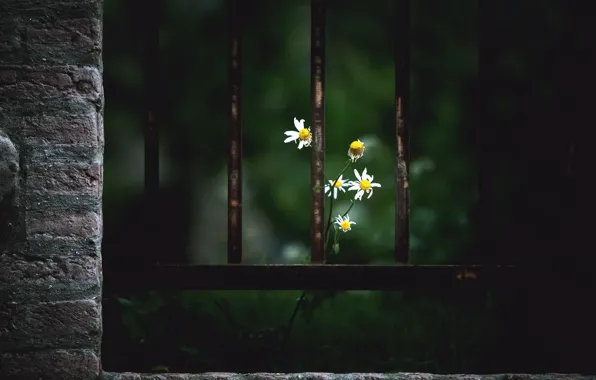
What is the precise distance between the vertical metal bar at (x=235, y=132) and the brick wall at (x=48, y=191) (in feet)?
1.33

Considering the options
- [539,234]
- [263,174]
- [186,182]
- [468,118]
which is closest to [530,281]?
[539,234]

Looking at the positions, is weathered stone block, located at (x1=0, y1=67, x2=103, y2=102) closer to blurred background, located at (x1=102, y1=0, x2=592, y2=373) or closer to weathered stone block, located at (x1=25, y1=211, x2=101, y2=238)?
weathered stone block, located at (x1=25, y1=211, x2=101, y2=238)

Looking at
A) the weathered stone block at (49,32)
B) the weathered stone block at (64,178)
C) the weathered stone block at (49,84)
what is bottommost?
the weathered stone block at (64,178)

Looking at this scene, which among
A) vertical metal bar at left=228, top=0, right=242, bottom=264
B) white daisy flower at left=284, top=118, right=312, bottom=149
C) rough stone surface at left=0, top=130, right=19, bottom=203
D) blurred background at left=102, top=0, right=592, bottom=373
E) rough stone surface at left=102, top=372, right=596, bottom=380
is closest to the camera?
rough stone surface at left=0, top=130, right=19, bottom=203

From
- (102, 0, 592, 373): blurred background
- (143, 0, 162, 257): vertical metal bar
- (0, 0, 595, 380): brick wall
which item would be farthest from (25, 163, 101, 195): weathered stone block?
(102, 0, 592, 373): blurred background

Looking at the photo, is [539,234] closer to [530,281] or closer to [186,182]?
[530,281]

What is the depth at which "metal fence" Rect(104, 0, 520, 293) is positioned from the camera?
6.75 feet

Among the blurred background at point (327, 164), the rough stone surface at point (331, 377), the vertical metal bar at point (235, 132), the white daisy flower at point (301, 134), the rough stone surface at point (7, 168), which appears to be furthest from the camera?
the blurred background at point (327, 164)

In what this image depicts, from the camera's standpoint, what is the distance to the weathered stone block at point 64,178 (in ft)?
5.86

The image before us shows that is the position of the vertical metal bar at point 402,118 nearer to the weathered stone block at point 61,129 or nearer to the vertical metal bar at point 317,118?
the vertical metal bar at point 317,118

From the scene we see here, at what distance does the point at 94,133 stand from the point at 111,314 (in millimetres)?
810

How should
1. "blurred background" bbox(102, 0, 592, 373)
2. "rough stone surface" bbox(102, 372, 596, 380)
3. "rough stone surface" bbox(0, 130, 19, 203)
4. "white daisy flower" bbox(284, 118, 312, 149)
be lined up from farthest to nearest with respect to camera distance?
1. "blurred background" bbox(102, 0, 592, 373)
2. "white daisy flower" bbox(284, 118, 312, 149)
3. "rough stone surface" bbox(102, 372, 596, 380)
4. "rough stone surface" bbox(0, 130, 19, 203)

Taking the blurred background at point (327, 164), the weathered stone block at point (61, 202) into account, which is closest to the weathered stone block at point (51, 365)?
the weathered stone block at point (61, 202)

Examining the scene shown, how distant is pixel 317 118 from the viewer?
2049mm
